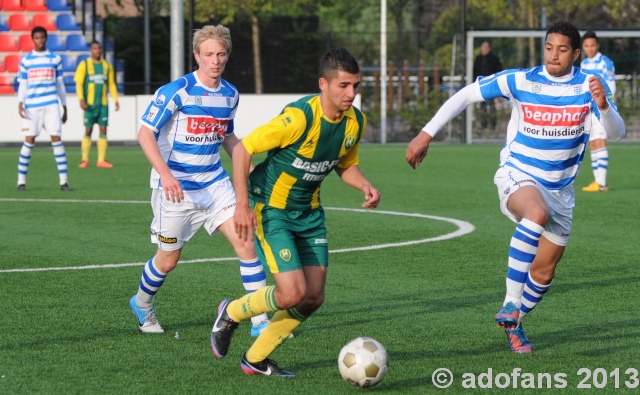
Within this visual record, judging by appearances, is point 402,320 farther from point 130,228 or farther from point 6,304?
point 130,228

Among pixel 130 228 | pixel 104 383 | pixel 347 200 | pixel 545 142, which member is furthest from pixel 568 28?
pixel 347 200

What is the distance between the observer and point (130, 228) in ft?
40.8

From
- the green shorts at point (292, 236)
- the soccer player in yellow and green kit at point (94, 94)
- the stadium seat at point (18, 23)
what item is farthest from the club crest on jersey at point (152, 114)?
the stadium seat at point (18, 23)

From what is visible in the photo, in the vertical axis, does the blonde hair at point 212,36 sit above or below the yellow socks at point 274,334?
above

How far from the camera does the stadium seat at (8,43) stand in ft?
94.7

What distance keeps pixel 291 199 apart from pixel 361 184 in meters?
0.42

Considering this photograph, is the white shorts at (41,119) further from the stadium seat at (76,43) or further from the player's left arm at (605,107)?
the stadium seat at (76,43)

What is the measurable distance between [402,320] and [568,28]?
211 centimetres

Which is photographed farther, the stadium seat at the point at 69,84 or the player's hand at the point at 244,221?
the stadium seat at the point at 69,84

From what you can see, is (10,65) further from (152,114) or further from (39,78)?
(152,114)

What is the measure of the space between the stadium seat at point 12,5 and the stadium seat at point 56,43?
1.11 m

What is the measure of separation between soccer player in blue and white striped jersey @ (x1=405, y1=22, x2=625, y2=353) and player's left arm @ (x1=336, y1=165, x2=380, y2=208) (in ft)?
1.76

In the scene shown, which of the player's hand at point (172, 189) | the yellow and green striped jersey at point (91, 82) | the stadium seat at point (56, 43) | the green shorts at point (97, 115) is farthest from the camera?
the stadium seat at point (56, 43)

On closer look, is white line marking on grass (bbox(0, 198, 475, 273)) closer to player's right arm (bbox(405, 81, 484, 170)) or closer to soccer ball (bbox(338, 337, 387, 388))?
player's right arm (bbox(405, 81, 484, 170))
